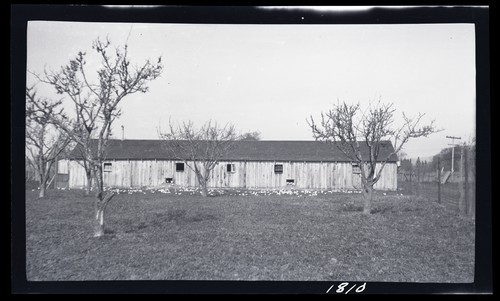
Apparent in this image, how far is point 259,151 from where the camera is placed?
2530cm

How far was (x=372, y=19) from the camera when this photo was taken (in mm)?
6195

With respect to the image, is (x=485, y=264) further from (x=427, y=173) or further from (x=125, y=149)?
(x=427, y=173)

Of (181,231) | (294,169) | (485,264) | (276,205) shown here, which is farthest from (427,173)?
(181,231)

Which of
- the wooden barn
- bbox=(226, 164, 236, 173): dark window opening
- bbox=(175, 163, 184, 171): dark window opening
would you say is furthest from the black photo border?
bbox=(226, 164, 236, 173): dark window opening

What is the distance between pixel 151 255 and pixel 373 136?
809 centimetres

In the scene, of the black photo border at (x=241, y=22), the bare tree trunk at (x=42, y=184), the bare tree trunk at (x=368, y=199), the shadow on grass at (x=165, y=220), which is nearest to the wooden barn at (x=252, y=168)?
the bare tree trunk at (x=42, y=184)

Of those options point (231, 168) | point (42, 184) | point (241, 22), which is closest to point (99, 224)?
point (241, 22)

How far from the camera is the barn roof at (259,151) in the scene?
2344cm

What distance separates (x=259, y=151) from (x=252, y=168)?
1685 mm

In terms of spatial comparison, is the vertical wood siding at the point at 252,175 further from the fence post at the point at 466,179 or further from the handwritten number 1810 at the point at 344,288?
the handwritten number 1810 at the point at 344,288

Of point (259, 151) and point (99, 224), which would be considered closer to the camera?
point (99, 224)

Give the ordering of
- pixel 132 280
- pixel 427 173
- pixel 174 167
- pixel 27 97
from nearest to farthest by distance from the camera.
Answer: pixel 132 280, pixel 27 97, pixel 174 167, pixel 427 173

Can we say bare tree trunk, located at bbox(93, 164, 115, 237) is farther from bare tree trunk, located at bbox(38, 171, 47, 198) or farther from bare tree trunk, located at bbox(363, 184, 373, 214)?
bare tree trunk, located at bbox(38, 171, 47, 198)

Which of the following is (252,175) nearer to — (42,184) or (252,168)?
(252,168)
